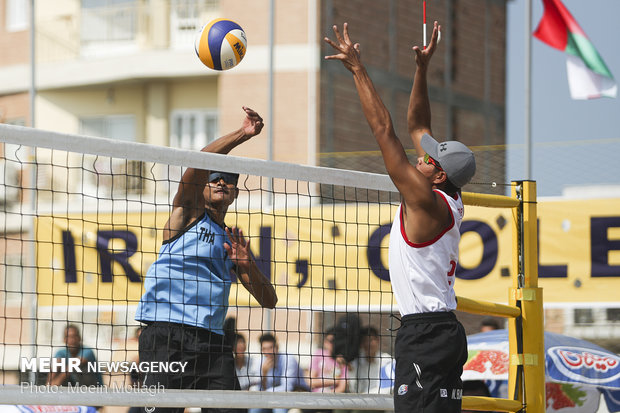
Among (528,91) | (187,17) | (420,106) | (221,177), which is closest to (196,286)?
(221,177)

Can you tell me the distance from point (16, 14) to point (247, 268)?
2177 cm

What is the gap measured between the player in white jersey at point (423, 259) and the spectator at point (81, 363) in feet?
7.24

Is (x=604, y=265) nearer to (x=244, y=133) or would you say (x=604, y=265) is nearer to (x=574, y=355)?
(x=574, y=355)

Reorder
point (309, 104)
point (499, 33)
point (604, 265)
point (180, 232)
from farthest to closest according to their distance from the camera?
1. point (499, 33)
2. point (309, 104)
3. point (604, 265)
4. point (180, 232)

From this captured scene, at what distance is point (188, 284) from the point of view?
18.5 feet

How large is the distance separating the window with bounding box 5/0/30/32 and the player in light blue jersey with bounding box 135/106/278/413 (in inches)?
834

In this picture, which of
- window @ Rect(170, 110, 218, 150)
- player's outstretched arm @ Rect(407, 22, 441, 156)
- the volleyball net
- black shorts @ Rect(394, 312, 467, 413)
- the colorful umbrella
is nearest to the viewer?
black shorts @ Rect(394, 312, 467, 413)

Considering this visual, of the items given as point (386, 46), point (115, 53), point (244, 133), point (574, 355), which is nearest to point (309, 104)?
point (386, 46)

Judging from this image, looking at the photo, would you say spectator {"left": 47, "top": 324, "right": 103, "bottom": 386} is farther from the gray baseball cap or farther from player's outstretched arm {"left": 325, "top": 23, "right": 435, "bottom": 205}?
the gray baseball cap

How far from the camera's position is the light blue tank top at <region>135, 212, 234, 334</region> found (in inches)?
219

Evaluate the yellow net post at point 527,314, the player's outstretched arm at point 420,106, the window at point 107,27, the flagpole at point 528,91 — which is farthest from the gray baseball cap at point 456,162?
the window at point 107,27

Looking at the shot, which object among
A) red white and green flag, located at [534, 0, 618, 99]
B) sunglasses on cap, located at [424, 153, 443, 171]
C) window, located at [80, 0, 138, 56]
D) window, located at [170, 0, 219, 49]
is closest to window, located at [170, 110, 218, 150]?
window, located at [170, 0, 219, 49]

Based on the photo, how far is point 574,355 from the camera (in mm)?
7766

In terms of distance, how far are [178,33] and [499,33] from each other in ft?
32.3
